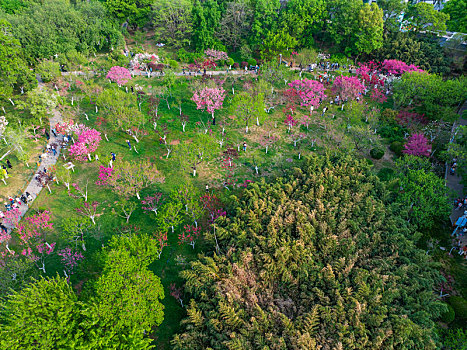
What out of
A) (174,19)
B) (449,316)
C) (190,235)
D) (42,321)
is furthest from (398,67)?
(42,321)

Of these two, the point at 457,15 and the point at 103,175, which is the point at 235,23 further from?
the point at 103,175

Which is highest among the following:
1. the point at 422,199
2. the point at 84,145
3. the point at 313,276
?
the point at 422,199

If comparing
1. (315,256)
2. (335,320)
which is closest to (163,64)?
(315,256)

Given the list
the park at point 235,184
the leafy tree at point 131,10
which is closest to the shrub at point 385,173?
the park at point 235,184

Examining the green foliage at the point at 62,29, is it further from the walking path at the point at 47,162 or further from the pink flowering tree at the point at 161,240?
the pink flowering tree at the point at 161,240

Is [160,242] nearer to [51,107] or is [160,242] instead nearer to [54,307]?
[54,307]

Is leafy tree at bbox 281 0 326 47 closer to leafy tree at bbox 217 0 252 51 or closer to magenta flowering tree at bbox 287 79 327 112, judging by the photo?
leafy tree at bbox 217 0 252 51
